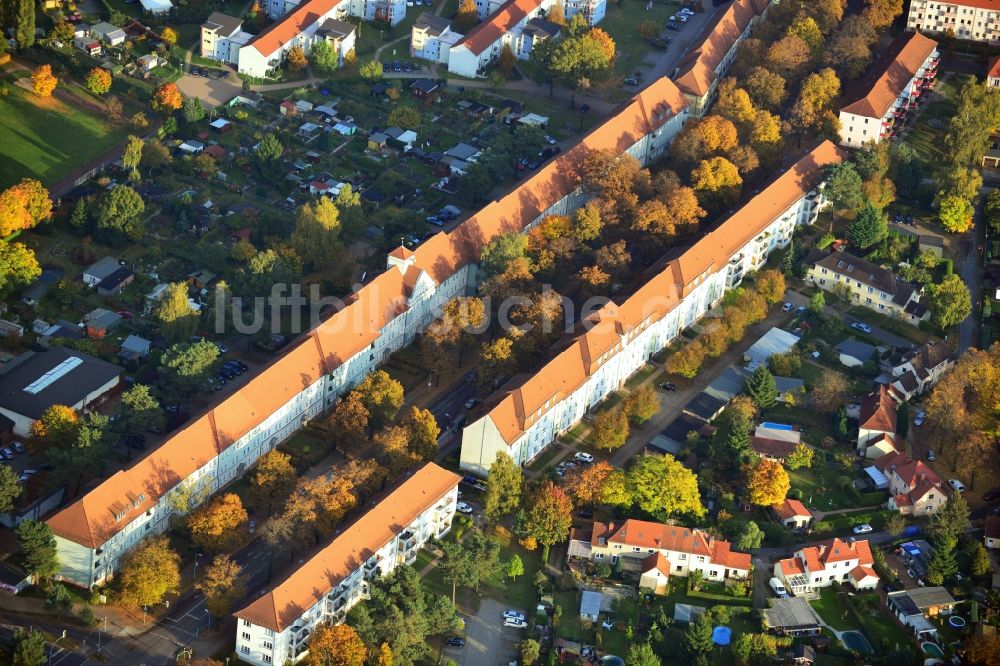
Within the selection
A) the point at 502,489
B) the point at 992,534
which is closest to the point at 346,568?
the point at 502,489

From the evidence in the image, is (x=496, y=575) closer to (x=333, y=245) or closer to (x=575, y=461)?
(x=575, y=461)

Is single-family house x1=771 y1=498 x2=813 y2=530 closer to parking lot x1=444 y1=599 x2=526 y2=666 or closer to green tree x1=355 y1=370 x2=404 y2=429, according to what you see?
parking lot x1=444 y1=599 x2=526 y2=666

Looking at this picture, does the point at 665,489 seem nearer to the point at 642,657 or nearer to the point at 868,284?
the point at 642,657

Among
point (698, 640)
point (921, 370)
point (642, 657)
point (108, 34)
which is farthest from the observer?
point (108, 34)

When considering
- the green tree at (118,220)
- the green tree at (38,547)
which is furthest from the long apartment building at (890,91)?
the green tree at (38,547)

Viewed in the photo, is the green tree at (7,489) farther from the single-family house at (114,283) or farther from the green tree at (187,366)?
the single-family house at (114,283)

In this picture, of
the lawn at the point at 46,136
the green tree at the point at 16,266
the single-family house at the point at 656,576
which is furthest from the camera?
the lawn at the point at 46,136
